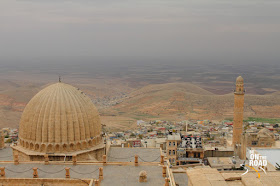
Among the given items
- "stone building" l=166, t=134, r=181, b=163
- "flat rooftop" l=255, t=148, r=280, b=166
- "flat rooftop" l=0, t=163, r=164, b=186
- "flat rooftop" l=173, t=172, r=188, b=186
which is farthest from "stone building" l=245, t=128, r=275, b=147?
"flat rooftop" l=0, t=163, r=164, b=186

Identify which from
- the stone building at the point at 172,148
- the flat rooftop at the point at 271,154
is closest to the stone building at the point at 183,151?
the stone building at the point at 172,148

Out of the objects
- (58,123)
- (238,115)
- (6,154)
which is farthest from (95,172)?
(238,115)

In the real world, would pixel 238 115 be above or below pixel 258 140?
above

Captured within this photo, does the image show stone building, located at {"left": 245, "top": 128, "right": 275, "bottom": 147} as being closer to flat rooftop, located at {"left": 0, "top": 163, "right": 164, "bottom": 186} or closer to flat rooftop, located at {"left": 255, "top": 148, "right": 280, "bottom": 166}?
flat rooftop, located at {"left": 255, "top": 148, "right": 280, "bottom": 166}

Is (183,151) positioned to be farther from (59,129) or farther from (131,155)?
Answer: (59,129)

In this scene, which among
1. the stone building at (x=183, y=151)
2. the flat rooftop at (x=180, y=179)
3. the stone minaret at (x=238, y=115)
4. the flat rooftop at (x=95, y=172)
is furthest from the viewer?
the stone minaret at (x=238, y=115)

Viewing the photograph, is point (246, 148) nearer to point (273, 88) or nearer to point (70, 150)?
→ point (70, 150)

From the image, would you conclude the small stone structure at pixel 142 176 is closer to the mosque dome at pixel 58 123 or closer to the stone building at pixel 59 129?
the stone building at pixel 59 129
